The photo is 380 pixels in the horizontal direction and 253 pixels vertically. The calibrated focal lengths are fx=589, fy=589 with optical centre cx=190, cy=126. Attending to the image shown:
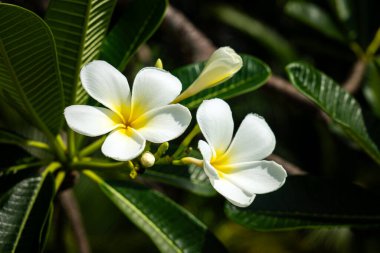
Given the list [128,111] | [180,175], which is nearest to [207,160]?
[128,111]

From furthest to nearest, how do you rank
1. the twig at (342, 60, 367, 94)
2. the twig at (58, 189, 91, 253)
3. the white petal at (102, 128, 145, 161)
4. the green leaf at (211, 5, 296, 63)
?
the green leaf at (211, 5, 296, 63), the twig at (342, 60, 367, 94), the twig at (58, 189, 91, 253), the white petal at (102, 128, 145, 161)

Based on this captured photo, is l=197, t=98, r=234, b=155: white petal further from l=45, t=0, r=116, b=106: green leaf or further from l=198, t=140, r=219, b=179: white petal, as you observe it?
l=45, t=0, r=116, b=106: green leaf

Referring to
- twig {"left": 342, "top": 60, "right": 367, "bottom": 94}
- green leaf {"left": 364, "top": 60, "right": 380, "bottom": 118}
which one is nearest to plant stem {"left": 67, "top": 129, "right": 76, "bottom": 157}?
twig {"left": 342, "top": 60, "right": 367, "bottom": 94}

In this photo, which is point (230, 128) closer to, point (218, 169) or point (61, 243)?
point (218, 169)

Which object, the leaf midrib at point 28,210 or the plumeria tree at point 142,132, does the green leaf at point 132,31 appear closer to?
the plumeria tree at point 142,132

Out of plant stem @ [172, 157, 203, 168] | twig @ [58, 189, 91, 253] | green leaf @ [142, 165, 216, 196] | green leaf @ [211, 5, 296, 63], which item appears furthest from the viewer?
green leaf @ [211, 5, 296, 63]
